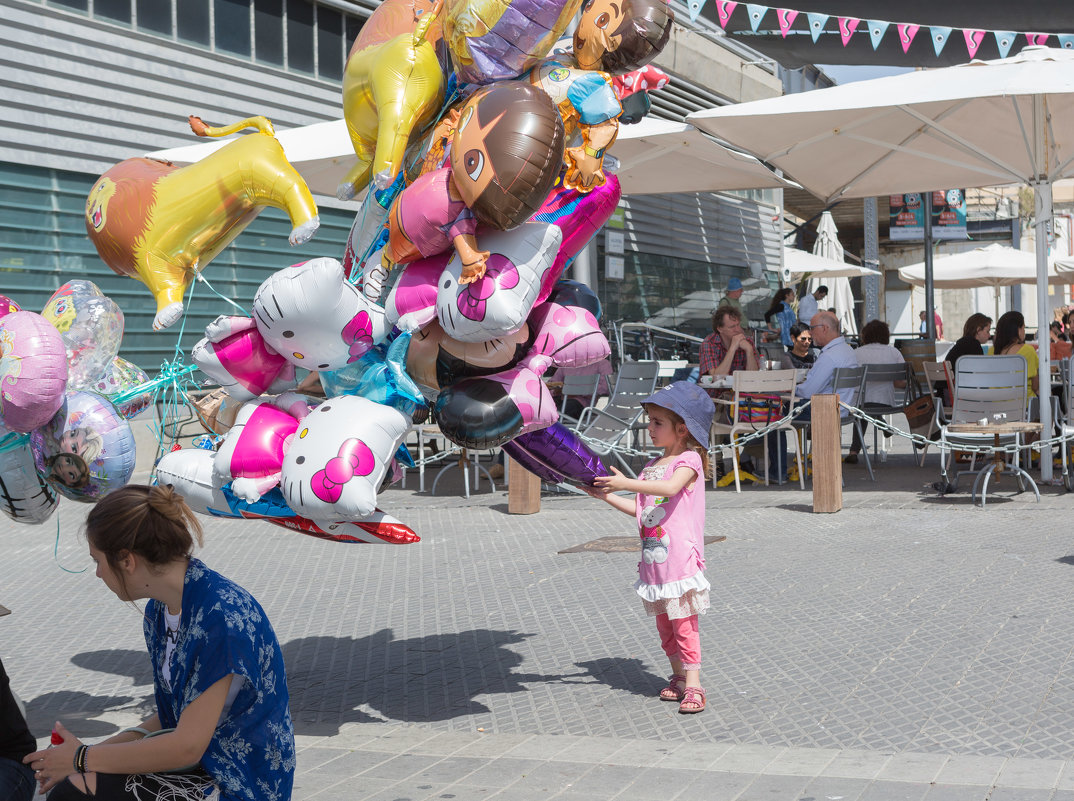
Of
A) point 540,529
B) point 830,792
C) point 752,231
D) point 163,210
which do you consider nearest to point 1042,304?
point 540,529

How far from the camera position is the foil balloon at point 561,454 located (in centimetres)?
501

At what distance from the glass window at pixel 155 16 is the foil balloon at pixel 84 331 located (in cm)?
945

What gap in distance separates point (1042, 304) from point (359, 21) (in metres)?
9.95

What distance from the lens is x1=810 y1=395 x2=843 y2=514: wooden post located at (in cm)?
946

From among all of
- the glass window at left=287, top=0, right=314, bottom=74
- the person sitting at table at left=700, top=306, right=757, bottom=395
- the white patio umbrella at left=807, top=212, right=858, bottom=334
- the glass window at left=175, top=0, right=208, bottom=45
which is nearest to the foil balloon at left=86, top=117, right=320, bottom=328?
the person sitting at table at left=700, top=306, right=757, bottom=395

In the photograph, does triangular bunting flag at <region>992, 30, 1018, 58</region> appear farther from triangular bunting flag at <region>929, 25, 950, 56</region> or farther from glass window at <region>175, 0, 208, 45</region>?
glass window at <region>175, 0, 208, 45</region>

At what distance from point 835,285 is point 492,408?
932 inches

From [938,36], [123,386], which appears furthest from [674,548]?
[938,36]

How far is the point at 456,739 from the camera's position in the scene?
475 centimetres

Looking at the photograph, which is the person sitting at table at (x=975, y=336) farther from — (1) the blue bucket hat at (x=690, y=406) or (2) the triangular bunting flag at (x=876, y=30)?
(1) the blue bucket hat at (x=690, y=406)

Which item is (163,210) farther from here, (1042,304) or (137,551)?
(1042,304)

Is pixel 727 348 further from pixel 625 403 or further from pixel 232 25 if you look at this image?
pixel 232 25

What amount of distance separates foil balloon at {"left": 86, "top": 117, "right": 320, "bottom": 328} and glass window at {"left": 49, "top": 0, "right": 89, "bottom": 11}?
29.4ft

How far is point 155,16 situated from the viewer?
1314cm
